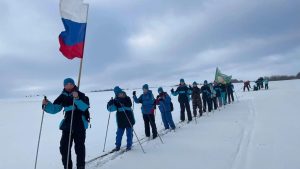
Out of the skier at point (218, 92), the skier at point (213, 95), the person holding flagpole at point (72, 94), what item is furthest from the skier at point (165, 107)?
the skier at point (218, 92)

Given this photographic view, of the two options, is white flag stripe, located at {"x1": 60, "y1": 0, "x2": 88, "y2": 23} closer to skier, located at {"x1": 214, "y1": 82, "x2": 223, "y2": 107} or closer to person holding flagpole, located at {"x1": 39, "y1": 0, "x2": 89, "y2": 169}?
person holding flagpole, located at {"x1": 39, "y1": 0, "x2": 89, "y2": 169}

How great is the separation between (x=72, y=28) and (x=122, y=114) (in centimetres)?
309

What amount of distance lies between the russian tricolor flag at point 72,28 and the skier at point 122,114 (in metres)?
2.51

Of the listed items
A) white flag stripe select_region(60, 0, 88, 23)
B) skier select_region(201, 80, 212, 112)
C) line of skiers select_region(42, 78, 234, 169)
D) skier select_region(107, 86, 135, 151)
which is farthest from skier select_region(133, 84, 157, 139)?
skier select_region(201, 80, 212, 112)

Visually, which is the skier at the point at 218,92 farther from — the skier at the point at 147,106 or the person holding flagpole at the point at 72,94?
the person holding flagpole at the point at 72,94

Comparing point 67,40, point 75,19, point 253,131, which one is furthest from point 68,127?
point 253,131

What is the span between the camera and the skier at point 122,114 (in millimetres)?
8906

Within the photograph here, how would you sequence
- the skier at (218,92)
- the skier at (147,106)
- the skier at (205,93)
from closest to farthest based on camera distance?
1. the skier at (147,106)
2. the skier at (205,93)
3. the skier at (218,92)

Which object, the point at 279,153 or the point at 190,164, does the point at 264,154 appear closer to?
the point at 279,153

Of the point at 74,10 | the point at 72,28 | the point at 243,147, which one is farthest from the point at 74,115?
the point at 243,147

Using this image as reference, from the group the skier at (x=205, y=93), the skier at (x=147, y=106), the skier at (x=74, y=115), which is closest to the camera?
the skier at (x=74, y=115)

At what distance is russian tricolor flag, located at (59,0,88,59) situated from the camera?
21.6ft

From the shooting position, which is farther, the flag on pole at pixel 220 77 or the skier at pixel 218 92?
the flag on pole at pixel 220 77

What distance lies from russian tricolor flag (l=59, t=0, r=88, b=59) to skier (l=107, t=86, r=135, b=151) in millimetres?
2511
